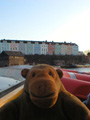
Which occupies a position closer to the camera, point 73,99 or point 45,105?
point 45,105

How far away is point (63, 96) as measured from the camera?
3.79 feet

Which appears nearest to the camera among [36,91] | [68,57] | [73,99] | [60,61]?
[36,91]

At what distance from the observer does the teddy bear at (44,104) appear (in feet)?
3.23

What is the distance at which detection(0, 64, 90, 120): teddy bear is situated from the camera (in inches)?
38.8

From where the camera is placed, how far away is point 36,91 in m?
0.98

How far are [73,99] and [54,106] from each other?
0.59 ft

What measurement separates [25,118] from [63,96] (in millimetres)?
346

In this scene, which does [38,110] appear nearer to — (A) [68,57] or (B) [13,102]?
(B) [13,102]

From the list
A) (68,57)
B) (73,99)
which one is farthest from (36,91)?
(68,57)

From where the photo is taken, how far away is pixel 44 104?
0.98 m

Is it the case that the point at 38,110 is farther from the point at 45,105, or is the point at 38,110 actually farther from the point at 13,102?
the point at 13,102

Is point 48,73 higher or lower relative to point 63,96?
higher

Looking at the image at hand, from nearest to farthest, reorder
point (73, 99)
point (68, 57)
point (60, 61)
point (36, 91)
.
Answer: point (36, 91), point (73, 99), point (60, 61), point (68, 57)

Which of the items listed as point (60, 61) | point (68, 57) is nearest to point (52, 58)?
point (60, 61)
